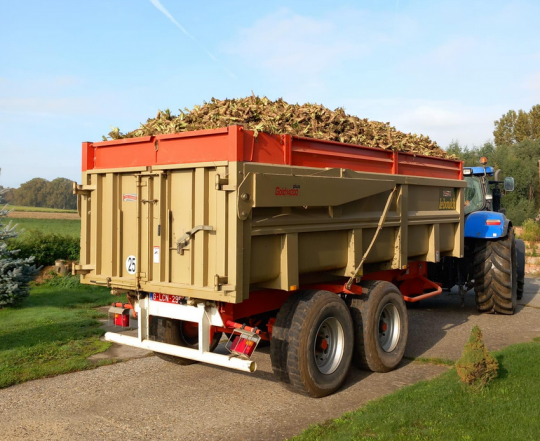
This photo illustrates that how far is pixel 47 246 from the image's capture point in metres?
13.1

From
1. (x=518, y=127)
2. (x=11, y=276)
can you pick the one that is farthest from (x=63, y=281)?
(x=518, y=127)

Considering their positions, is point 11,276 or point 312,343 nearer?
point 312,343

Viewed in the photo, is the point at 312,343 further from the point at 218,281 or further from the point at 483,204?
the point at 483,204

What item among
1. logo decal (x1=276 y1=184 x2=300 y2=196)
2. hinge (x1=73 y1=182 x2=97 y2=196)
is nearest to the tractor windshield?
logo decal (x1=276 y1=184 x2=300 y2=196)

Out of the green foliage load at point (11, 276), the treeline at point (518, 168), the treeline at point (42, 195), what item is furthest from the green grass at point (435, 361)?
the treeline at point (42, 195)

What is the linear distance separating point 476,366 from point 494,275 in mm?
4432

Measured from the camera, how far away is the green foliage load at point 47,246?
503 inches

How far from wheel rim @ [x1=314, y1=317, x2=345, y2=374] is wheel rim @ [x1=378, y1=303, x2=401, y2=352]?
0.95 meters

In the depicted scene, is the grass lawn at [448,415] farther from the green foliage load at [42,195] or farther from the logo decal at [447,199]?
the green foliage load at [42,195]

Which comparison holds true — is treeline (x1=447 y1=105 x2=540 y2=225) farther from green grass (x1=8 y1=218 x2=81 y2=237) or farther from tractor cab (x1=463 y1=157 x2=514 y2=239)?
green grass (x1=8 y1=218 x2=81 y2=237)

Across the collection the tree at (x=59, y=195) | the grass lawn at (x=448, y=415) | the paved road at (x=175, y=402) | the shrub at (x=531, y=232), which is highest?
the tree at (x=59, y=195)

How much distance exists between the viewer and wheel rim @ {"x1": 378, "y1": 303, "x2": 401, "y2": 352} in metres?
6.27

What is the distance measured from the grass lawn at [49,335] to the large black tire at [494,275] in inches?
242

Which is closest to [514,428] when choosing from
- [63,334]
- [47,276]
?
[63,334]
